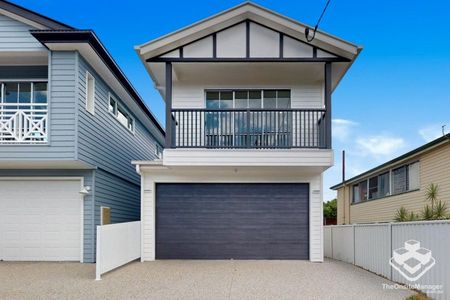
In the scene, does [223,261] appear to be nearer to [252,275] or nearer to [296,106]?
[252,275]

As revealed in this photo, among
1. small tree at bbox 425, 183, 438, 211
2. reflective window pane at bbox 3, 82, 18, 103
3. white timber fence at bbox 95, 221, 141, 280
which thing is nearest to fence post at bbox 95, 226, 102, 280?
white timber fence at bbox 95, 221, 141, 280

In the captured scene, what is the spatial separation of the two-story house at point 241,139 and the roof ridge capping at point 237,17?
26 mm

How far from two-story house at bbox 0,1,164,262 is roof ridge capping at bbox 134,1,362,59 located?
1636 millimetres

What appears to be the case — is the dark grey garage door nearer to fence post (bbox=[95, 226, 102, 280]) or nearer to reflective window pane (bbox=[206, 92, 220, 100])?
reflective window pane (bbox=[206, 92, 220, 100])

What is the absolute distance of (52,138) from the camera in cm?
1047

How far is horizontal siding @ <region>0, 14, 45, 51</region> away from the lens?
1098cm

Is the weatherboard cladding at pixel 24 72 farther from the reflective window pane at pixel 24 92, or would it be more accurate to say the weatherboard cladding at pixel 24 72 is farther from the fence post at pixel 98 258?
the fence post at pixel 98 258

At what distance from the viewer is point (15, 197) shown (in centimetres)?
1183

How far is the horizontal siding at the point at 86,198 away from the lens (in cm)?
1157

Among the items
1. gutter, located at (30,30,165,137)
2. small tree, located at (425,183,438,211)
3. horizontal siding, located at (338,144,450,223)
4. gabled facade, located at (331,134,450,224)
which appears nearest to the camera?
gutter, located at (30,30,165,137)

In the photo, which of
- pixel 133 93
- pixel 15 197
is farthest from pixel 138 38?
pixel 15 197

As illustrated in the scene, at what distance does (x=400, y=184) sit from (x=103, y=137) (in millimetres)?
12275

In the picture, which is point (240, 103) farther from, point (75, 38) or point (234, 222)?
point (75, 38)

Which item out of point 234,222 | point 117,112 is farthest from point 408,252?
point 117,112
